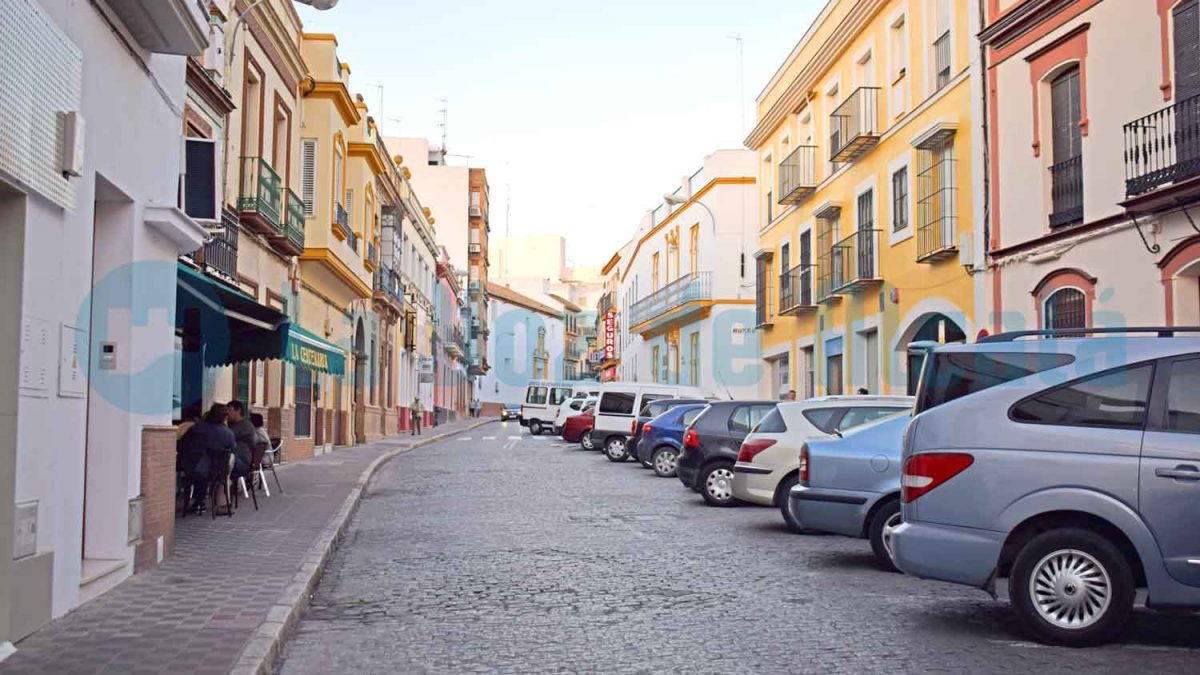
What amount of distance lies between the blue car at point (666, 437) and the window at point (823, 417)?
334 inches

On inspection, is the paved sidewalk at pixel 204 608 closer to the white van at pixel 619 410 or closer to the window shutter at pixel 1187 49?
the window shutter at pixel 1187 49

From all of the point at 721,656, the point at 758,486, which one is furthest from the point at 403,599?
the point at 758,486

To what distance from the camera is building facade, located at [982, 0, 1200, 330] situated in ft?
48.4

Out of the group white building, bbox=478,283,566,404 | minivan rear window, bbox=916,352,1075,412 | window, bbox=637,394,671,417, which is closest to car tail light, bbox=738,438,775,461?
minivan rear window, bbox=916,352,1075,412

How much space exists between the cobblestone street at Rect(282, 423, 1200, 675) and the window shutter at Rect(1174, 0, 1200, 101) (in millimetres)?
7128

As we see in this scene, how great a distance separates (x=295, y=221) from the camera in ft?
80.6

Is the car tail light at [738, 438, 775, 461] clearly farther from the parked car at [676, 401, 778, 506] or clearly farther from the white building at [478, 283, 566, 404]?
the white building at [478, 283, 566, 404]

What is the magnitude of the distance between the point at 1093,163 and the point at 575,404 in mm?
25486

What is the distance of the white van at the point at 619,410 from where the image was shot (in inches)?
1125

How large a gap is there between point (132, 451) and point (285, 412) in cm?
1594

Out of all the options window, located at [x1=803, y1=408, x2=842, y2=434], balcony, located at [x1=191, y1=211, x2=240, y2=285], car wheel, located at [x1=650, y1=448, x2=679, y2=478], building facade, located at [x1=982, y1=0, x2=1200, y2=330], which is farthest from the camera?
car wheel, located at [x1=650, y1=448, x2=679, y2=478]

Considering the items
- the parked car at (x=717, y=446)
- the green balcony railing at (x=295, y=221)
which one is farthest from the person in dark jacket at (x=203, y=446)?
the green balcony railing at (x=295, y=221)

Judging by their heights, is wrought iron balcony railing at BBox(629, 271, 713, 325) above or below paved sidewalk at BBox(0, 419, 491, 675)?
above

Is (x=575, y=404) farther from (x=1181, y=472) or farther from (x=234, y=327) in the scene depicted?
(x=1181, y=472)
